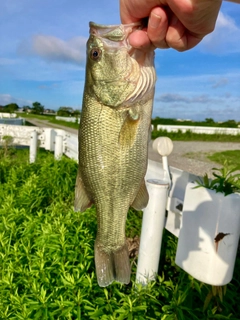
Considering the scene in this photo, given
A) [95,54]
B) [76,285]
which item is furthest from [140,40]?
[76,285]

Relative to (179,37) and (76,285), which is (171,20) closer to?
(179,37)

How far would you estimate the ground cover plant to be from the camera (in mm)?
2789

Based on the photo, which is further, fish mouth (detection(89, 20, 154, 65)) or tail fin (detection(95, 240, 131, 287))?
tail fin (detection(95, 240, 131, 287))

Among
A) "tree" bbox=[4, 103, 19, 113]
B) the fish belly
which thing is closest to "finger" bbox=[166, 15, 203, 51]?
the fish belly

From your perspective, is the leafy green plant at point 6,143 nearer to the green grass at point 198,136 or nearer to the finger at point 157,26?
the finger at point 157,26

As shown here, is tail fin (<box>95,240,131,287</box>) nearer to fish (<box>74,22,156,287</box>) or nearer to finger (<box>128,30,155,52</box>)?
fish (<box>74,22,156,287</box>)

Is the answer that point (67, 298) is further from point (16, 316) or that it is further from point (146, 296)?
point (146, 296)

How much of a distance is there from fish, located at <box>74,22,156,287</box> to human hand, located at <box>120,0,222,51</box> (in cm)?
10

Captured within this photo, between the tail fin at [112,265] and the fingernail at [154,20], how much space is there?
1340 mm

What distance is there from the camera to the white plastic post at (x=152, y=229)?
3287mm

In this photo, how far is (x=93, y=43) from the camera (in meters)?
1.94

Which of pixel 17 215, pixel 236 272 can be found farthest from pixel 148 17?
pixel 17 215

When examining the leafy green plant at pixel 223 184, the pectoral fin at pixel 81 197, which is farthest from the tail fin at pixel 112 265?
the leafy green plant at pixel 223 184

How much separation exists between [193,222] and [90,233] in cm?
160
